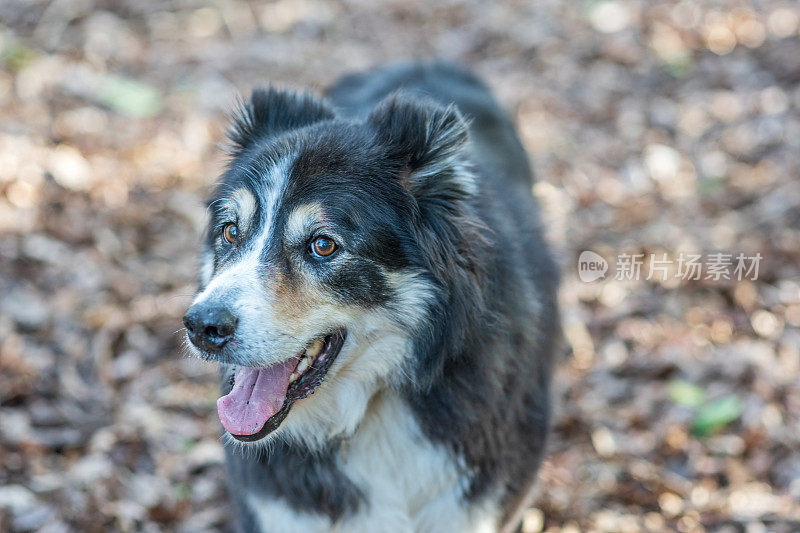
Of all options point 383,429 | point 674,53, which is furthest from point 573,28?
point 383,429

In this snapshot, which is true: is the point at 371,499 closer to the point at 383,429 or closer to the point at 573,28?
the point at 383,429

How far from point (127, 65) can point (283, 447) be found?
241 inches

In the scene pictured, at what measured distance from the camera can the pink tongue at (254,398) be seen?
287cm

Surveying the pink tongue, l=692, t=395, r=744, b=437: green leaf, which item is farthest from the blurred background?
the pink tongue

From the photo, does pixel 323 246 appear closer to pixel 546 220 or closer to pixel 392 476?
pixel 392 476

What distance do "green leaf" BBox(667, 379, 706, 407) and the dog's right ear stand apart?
281 centimetres

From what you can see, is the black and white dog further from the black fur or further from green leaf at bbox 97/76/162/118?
green leaf at bbox 97/76/162/118

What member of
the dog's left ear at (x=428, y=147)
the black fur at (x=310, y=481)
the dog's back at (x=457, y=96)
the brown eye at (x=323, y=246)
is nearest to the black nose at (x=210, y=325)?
the brown eye at (x=323, y=246)

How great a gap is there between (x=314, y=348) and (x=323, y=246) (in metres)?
0.38

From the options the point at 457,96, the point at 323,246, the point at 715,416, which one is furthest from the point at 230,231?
the point at 715,416

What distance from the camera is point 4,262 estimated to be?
208 inches

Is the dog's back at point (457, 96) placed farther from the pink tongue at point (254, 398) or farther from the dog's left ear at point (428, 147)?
the pink tongue at point (254, 398)

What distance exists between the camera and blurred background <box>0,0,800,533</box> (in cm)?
431

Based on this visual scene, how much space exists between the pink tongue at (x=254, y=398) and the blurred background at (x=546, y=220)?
1425 mm
